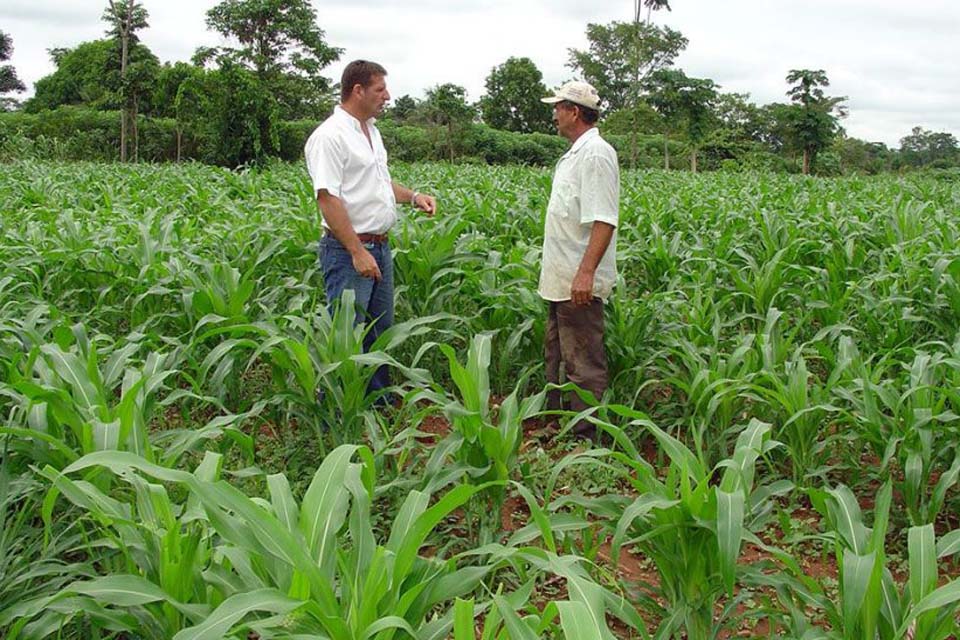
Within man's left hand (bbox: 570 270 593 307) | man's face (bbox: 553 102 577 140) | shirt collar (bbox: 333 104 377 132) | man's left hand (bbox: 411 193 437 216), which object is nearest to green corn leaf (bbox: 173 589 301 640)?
man's left hand (bbox: 570 270 593 307)

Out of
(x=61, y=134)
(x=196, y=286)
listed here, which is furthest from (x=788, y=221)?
(x=61, y=134)

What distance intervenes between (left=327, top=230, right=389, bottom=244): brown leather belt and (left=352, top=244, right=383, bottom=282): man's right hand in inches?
5.2

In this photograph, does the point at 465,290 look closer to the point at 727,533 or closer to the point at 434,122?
the point at 727,533

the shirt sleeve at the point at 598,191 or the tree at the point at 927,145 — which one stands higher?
the tree at the point at 927,145

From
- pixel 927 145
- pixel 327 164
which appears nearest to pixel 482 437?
pixel 327 164

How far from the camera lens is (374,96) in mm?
3654

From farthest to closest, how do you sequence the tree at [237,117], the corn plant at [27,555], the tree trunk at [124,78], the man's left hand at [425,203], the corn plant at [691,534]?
the tree trunk at [124,78], the tree at [237,117], the man's left hand at [425,203], the corn plant at [27,555], the corn plant at [691,534]

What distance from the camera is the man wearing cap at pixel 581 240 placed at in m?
3.35

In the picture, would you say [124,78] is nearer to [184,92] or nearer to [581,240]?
[184,92]

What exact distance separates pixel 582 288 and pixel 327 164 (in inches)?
46.5

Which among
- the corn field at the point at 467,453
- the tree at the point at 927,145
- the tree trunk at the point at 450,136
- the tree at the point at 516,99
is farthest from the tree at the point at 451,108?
the tree at the point at 927,145

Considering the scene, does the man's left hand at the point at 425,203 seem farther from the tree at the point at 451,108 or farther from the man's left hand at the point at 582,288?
the tree at the point at 451,108

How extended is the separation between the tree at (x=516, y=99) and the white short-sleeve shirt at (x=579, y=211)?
144ft

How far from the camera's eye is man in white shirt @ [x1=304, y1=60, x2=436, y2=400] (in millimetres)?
3521
